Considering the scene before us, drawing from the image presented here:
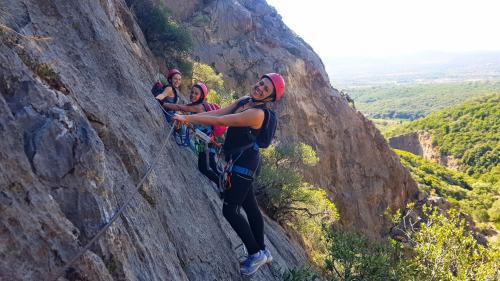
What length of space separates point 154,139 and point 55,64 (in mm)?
1973

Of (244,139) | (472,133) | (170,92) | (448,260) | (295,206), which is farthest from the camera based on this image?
(472,133)

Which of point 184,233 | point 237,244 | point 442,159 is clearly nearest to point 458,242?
point 237,244

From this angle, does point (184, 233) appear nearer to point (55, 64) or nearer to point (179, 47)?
point (55, 64)

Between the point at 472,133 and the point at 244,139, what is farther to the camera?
the point at 472,133

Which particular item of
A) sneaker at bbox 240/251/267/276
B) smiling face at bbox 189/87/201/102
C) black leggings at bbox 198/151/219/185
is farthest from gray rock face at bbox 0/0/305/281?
smiling face at bbox 189/87/201/102

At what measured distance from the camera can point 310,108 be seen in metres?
29.3

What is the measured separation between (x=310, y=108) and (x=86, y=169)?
26357mm

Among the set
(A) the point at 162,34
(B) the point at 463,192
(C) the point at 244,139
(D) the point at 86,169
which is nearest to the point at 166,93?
(C) the point at 244,139

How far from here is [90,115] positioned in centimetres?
468

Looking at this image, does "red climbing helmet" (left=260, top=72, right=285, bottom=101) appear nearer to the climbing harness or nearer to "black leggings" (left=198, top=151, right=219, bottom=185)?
the climbing harness

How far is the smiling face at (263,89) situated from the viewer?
5527 millimetres

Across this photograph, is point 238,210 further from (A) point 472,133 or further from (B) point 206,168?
(A) point 472,133

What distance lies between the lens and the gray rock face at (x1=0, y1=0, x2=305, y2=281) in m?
3.08

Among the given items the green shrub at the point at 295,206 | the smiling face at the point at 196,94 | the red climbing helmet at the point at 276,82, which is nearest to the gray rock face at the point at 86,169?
the smiling face at the point at 196,94
